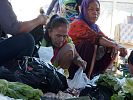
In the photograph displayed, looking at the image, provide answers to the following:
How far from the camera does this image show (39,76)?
6.82ft

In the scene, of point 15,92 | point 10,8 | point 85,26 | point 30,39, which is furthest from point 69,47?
point 15,92

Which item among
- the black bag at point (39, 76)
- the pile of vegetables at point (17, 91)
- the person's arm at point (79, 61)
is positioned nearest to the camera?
the pile of vegetables at point (17, 91)

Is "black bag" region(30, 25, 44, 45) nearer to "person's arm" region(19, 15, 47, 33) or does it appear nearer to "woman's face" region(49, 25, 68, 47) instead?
"person's arm" region(19, 15, 47, 33)

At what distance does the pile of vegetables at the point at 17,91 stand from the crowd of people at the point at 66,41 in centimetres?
44

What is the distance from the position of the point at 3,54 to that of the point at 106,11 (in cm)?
552

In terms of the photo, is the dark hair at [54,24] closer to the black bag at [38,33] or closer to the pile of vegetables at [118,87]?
the black bag at [38,33]

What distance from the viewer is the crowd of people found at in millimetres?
2072

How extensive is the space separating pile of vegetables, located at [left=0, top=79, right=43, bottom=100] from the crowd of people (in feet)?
1.43

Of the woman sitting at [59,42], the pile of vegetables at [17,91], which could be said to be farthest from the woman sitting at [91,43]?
the pile of vegetables at [17,91]

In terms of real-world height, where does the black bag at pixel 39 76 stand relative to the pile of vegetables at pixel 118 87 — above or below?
above

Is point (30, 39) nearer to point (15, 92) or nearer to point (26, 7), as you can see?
point (15, 92)

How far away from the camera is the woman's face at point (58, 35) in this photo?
277 cm

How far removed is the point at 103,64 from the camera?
3.43 metres

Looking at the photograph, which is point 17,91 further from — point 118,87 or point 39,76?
point 118,87
